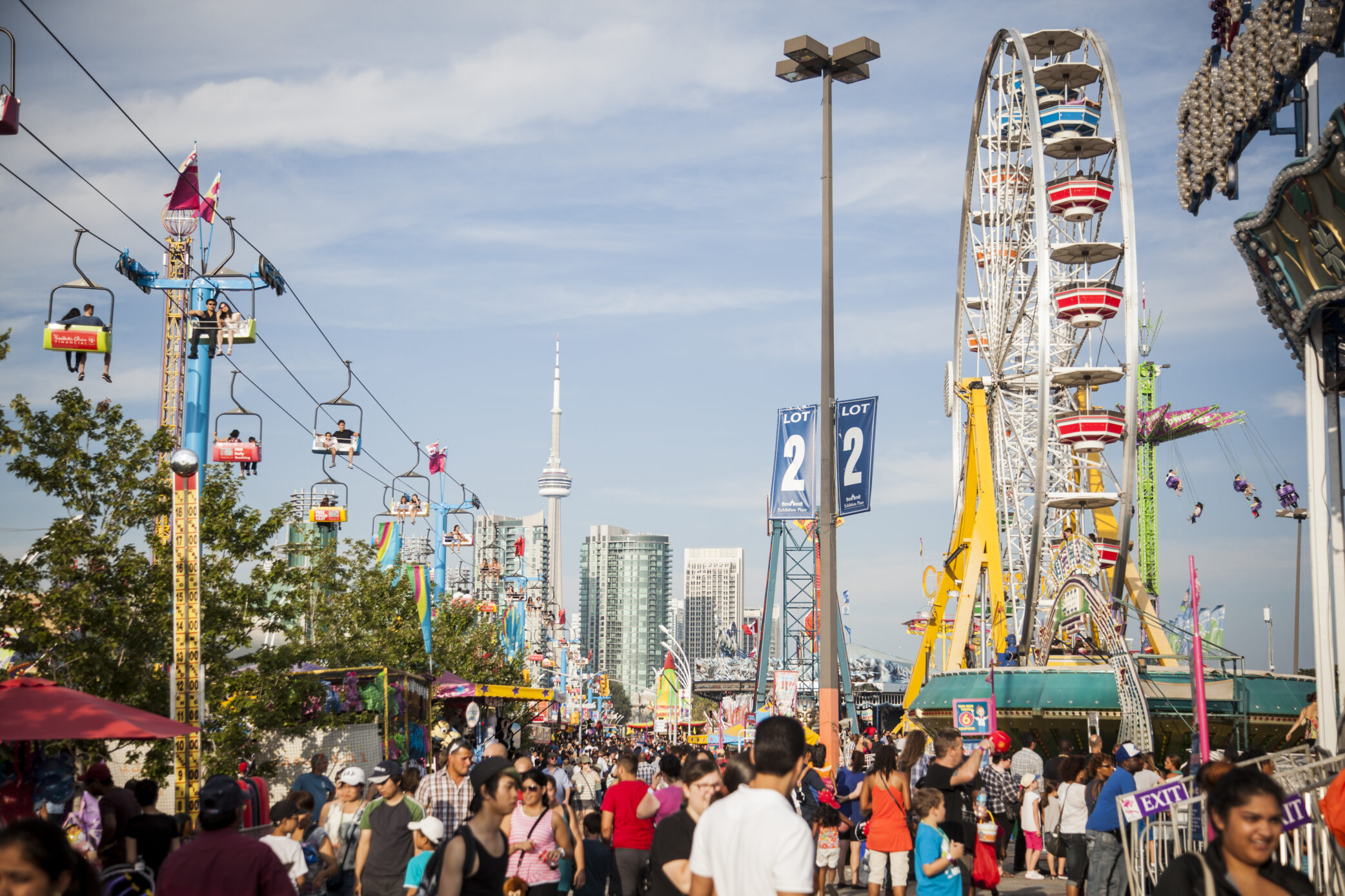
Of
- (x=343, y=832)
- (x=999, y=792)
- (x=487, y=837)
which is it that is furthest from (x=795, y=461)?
(x=487, y=837)

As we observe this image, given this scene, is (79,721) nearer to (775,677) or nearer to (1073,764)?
(1073,764)

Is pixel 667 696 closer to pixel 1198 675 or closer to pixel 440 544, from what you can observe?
pixel 440 544

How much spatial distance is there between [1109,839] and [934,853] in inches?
118

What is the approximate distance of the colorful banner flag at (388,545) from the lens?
39906mm

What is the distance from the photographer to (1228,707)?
3183 centimetres

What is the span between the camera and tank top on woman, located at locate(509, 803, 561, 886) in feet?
28.8

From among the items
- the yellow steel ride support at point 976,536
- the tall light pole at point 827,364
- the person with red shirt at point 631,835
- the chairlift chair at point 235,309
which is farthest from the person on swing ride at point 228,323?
the yellow steel ride support at point 976,536

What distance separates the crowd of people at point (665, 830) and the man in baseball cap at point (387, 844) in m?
0.01

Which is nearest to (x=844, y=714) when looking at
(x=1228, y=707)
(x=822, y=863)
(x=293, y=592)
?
(x=1228, y=707)

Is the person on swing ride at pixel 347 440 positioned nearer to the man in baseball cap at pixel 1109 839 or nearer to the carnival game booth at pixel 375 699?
the carnival game booth at pixel 375 699

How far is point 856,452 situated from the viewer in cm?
1741

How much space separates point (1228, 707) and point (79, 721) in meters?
28.7

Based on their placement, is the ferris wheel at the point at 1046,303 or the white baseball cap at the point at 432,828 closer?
the white baseball cap at the point at 432,828

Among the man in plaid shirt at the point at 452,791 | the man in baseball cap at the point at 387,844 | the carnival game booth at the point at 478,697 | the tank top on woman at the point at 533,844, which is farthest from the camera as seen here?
the carnival game booth at the point at 478,697
